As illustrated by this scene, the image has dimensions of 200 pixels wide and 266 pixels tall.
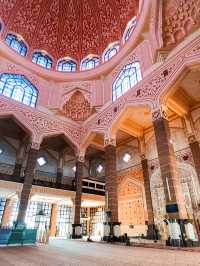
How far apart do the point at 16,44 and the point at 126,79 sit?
10.5 meters

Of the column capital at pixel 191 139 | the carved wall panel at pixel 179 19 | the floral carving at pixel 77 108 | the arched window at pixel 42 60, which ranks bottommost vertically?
the column capital at pixel 191 139

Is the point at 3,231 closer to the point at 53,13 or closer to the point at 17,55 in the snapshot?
the point at 17,55

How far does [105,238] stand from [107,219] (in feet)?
2.97

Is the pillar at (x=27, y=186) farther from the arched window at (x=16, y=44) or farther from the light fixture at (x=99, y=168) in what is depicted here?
the arched window at (x=16, y=44)

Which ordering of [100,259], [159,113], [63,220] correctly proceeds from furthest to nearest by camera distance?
[63,220] → [159,113] → [100,259]

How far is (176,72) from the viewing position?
9.57m

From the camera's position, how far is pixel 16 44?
54.4ft

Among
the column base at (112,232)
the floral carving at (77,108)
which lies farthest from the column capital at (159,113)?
the floral carving at (77,108)

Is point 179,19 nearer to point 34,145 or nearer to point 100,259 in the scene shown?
point 34,145

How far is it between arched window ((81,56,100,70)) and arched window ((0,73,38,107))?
569cm

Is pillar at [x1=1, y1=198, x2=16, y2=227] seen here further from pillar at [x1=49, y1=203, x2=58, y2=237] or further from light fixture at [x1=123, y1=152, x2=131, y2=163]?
light fixture at [x1=123, y1=152, x2=131, y2=163]

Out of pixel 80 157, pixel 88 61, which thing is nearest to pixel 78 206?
pixel 80 157

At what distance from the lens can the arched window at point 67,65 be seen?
1841cm

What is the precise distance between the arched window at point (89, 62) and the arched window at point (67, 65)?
0.92m
